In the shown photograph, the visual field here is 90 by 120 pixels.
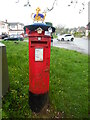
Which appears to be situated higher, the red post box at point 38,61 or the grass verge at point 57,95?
the red post box at point 38,61

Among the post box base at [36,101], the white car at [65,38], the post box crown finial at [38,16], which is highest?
the white car at [65,38]

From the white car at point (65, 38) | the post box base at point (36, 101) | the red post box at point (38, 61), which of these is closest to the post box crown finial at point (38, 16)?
the red post box at point (38, 61)

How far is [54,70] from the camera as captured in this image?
5211 millimetres

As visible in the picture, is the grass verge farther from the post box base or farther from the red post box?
the red post box

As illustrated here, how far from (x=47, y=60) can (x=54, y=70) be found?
93.5 inches

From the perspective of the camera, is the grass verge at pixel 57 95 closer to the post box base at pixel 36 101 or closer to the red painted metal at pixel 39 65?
the post box base at pixel 36 101

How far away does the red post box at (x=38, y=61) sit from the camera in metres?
2.68

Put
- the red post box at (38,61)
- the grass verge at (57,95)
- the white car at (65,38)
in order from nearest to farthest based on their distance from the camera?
the red post box at (38,61)
the grass verge at (57,95)
the white car at (65,38)

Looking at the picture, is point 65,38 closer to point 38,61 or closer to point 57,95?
point 57,95

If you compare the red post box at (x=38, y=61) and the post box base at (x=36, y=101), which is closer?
the red post box at (x=38, y=61)

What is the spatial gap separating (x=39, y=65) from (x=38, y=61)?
0.29 ft

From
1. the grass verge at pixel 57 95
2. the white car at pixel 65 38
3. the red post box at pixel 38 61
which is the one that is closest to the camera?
the red post box at pixel 38 61

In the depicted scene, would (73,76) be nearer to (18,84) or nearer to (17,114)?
(18,84)

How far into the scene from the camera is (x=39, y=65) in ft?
9.27
